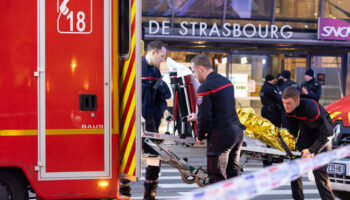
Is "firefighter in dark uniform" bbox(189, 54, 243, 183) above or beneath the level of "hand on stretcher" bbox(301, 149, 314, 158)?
above

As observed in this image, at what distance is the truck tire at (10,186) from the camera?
212 inches

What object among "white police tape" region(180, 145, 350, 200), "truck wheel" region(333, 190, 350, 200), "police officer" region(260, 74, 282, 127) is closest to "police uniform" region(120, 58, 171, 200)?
"truck wheel" region(333, 190, 350, 200)

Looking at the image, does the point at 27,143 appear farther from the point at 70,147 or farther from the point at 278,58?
the point at 278,58

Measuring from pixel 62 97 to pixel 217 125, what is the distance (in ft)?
6.11

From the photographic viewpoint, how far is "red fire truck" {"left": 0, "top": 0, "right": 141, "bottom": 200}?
5.32 m

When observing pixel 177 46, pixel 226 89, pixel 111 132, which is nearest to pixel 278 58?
pixel 177 46

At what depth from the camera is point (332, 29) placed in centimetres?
1784

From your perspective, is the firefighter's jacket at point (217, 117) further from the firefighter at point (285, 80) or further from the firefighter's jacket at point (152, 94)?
the firefighter at point (285, 80)

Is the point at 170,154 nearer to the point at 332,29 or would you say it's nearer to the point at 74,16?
the point at 74,16

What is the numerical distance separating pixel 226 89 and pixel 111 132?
1.58 metres

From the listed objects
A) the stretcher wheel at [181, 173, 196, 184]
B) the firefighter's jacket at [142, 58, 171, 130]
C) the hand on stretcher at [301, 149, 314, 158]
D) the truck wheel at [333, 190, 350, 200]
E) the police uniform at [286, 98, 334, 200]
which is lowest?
the truck wheel at [333, 190, 350, 200]

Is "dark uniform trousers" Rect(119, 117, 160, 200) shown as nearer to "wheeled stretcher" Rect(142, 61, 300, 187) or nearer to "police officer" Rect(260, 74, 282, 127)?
"wheeled stretcher" Rect(142, 61, 300, 187)

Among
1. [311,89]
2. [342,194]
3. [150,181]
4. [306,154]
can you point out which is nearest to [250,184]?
[306,154]

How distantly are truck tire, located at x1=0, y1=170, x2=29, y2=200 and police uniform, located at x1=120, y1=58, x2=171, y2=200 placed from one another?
2308 millimetres
